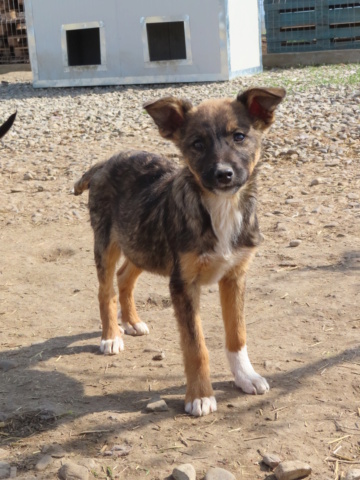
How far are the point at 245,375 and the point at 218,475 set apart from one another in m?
1.06

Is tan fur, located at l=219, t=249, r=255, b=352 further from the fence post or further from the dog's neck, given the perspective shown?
the fence post

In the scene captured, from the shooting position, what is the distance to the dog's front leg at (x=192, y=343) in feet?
13.6

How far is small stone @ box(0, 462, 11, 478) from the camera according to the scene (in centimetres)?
355

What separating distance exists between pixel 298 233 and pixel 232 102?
2820mm

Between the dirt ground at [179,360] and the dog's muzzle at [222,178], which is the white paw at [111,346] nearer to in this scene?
the dirt ground at [179,360]

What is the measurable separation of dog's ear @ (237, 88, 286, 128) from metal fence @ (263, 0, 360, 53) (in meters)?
14.4

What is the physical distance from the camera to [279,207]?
25.4 ft

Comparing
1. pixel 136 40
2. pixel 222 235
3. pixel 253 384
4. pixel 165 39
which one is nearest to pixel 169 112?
pixel 222 235

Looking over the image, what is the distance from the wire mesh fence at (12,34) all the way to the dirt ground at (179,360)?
522 inches

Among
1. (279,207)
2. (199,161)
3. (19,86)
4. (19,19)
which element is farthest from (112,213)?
(19,19)

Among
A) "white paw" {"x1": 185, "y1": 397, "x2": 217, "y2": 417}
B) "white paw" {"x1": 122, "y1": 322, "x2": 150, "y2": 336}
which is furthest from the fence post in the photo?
"white paw" {"x1": 185, "y1": 397, "x2": 217, "y2": 417}

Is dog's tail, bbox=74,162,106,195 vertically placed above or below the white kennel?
below

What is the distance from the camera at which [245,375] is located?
439 centimetres

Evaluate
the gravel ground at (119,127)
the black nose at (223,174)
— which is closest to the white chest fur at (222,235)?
the black nose at (223,174)
